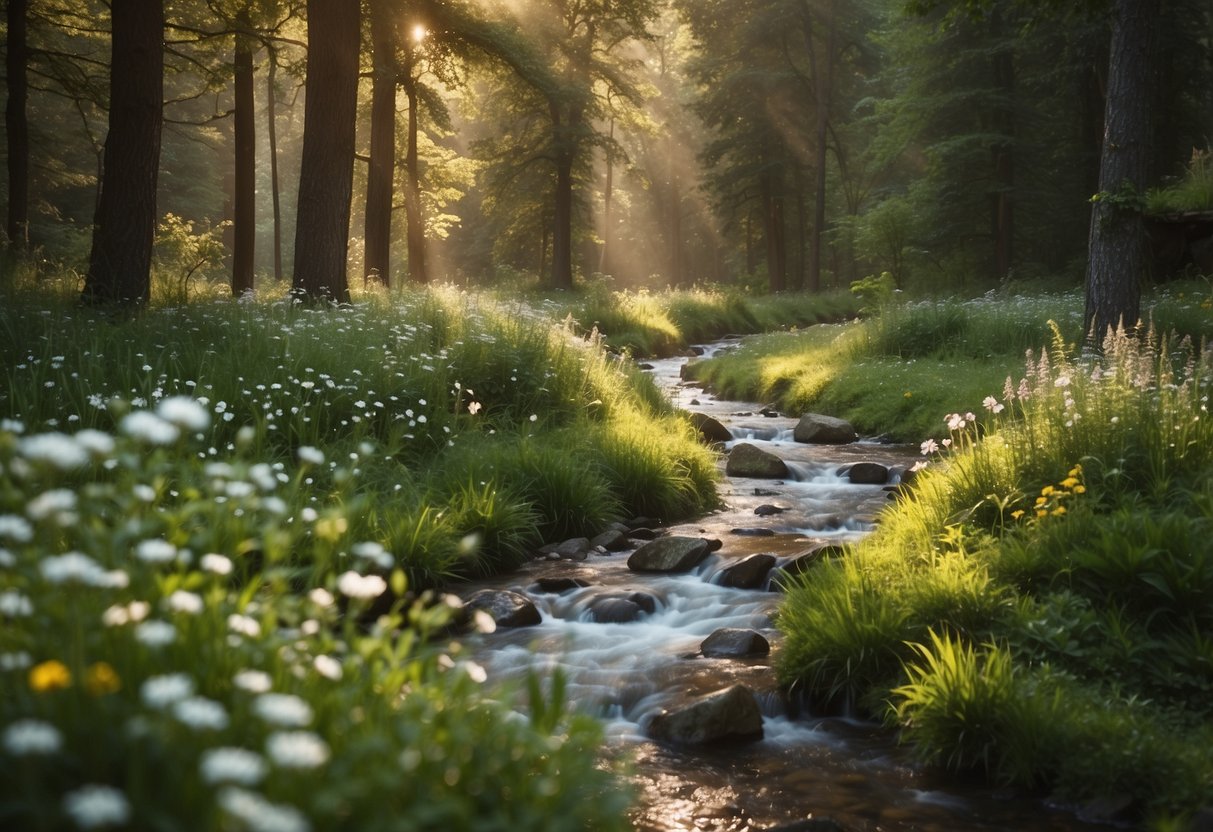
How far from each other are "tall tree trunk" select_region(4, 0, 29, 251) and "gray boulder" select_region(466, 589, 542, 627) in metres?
11.6

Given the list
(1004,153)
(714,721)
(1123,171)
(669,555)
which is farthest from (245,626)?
(1004,153)

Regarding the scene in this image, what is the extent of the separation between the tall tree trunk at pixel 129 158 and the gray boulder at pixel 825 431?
8.01m

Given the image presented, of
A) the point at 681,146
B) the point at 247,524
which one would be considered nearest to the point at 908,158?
the point at 681,146

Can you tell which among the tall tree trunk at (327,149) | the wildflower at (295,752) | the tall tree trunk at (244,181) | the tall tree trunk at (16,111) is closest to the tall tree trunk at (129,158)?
the tall tree trunk at (327,149)

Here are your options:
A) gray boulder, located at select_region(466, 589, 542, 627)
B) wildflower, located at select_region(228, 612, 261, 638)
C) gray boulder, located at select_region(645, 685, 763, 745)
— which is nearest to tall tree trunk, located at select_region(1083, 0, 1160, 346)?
gray boulder, located at select_region(466, 589, 542, 627)

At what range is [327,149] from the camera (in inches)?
474

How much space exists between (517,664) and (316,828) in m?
3.77

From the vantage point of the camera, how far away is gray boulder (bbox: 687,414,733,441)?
1220 centimetres

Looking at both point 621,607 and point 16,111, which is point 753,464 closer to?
point 621,607

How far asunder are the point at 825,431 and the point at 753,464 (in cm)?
205

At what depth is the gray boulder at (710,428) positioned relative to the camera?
12.2 meters

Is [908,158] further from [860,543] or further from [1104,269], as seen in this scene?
[860,543]

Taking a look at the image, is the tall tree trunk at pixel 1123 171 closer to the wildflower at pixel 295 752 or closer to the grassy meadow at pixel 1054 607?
the grassy meadow at pixel 1054 607

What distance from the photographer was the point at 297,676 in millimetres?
2141
